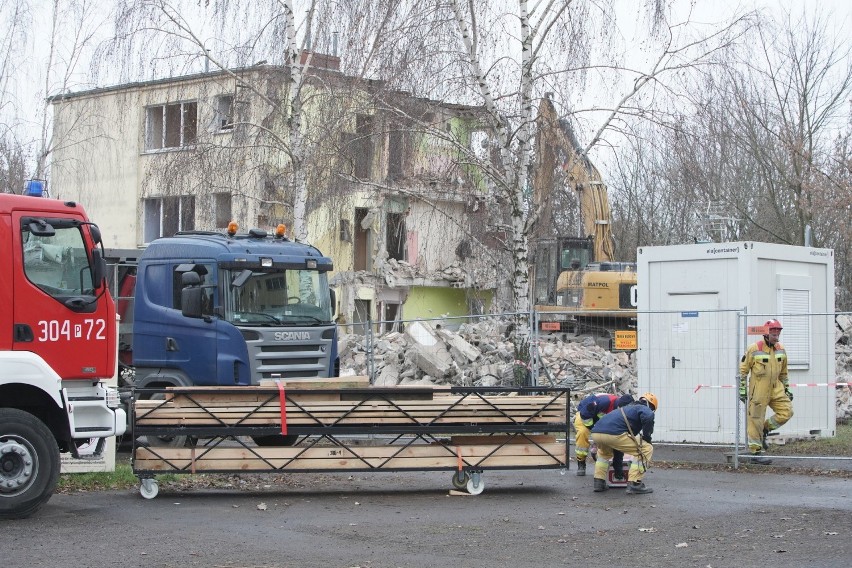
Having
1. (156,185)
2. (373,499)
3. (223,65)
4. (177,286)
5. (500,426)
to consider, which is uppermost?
(223,65)

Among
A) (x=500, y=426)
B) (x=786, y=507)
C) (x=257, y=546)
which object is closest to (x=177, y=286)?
(x=500, y=426)

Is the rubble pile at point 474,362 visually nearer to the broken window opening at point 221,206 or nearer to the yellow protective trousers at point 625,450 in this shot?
the broken window opening at point 221,206

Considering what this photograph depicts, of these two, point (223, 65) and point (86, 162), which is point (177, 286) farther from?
point (86, 162)

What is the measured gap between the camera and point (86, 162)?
106ft

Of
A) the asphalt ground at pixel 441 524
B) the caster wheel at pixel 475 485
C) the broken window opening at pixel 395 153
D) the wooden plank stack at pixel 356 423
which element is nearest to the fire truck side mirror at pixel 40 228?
the wooden plank stack at pixel 356 423

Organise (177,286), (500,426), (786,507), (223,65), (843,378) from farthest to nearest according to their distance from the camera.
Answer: (843,378) → (223,65) → (177,286) → (500,426) → (786,507)

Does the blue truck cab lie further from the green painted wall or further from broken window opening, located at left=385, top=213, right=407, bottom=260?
the green painted wall

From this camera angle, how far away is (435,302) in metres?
43.2

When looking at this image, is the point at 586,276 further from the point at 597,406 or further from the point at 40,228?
the point at 40,228

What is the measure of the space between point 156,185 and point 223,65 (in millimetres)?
2567

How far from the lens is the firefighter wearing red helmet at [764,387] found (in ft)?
48.6

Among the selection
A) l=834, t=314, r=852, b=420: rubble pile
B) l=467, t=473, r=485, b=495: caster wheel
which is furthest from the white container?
l=467, t=473, r=485, b=495: caster wheel

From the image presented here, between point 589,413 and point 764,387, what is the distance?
9.38ft

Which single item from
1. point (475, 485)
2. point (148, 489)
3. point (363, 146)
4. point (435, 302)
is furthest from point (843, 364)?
point (435, 302)
